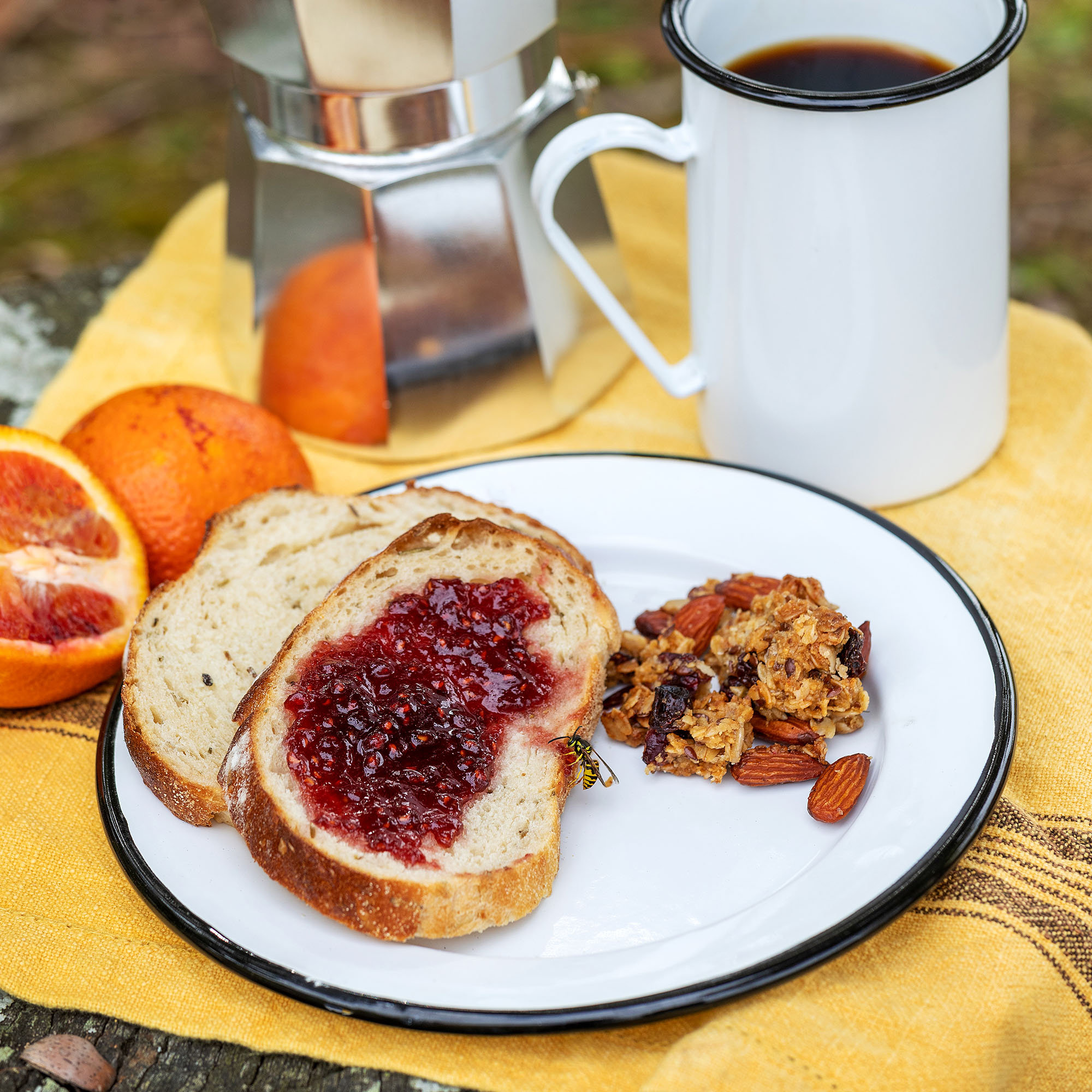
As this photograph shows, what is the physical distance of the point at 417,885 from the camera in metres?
1.18

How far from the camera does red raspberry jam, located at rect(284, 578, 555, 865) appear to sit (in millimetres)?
1243

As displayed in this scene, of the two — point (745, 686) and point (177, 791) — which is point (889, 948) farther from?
point (177, 791)

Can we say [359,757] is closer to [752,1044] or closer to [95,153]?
[752,1044]

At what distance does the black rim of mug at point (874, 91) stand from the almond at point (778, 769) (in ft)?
2.38

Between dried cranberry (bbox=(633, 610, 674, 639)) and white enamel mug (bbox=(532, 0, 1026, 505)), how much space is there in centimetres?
34

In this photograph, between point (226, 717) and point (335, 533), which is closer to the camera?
point (226, 717)

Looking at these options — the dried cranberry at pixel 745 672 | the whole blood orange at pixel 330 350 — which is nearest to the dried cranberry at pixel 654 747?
the dried cranberry at pixel 745 672

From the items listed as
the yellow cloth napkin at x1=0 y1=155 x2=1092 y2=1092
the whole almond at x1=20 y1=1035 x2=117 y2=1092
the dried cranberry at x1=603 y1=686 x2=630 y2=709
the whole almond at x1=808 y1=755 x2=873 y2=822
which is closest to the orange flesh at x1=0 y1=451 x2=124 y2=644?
the yellow cloth napkin at x1=0 y1=155 x2=1092 y2=1092

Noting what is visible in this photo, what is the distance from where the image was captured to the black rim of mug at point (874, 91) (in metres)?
1.38

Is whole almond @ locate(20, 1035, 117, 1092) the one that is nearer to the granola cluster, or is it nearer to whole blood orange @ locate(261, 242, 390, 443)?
the granola cluster

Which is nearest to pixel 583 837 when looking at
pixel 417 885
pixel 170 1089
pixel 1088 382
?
pixel 417 885

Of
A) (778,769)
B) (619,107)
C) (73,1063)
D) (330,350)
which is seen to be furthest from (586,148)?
(619,107)

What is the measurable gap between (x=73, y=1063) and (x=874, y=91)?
4.40 feet

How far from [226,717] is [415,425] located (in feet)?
2.02
